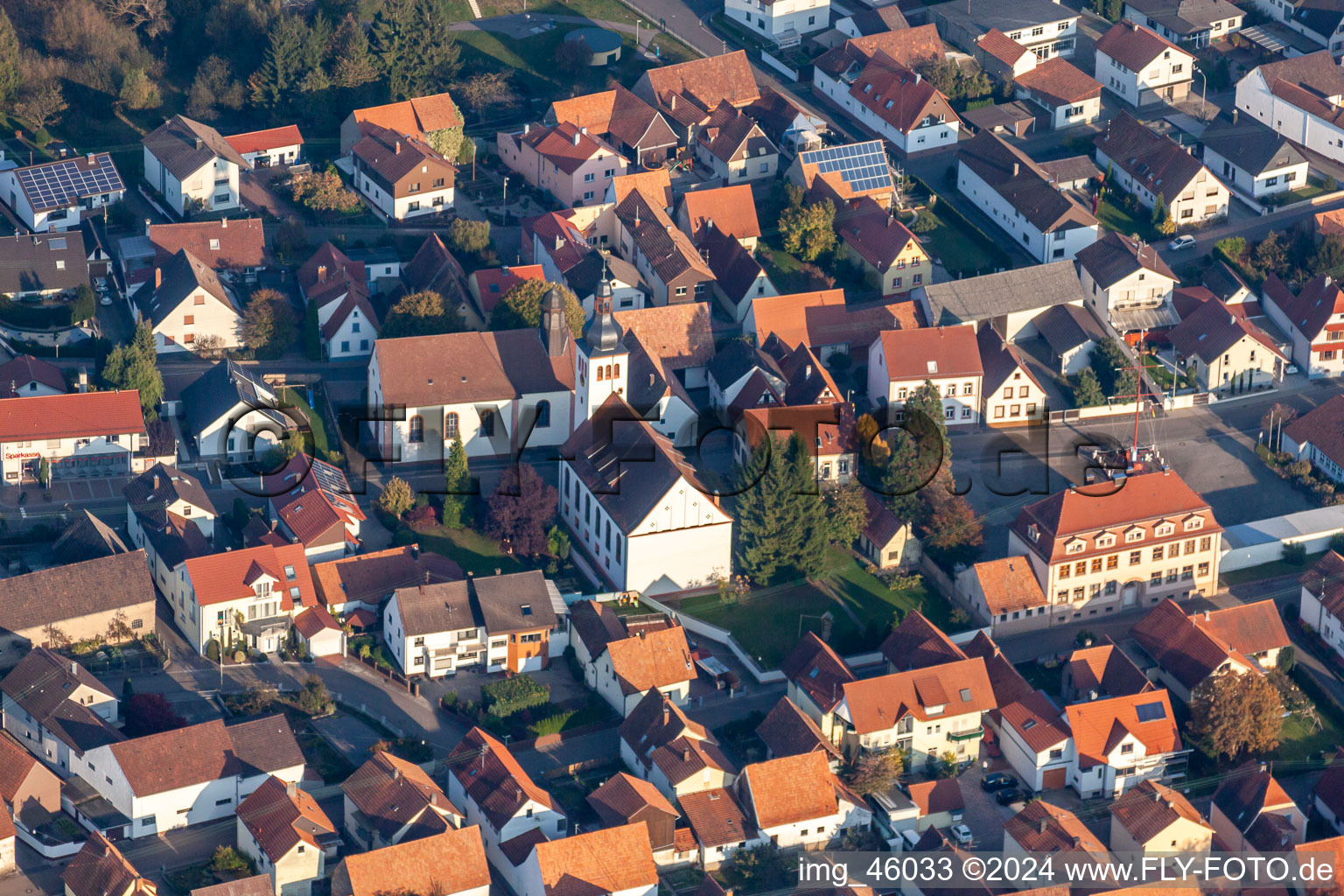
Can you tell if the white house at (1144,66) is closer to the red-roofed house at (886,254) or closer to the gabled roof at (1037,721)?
the red-roofed house at (886,254)

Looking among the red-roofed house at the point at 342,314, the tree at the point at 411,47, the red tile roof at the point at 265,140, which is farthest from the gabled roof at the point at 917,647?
the tree at the point at 411,47

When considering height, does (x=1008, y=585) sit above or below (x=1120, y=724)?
below

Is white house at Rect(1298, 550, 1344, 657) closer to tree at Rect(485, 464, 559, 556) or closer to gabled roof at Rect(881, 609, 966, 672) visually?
gabled roof at Rect(881, 609, 966, 672)

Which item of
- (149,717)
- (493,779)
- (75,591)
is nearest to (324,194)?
(75,591)

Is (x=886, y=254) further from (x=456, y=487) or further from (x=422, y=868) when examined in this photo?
(x=422, y=868)

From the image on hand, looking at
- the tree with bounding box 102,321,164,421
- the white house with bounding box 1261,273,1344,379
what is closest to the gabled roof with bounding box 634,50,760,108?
the white house with bounding box 1261,273,1344,379
